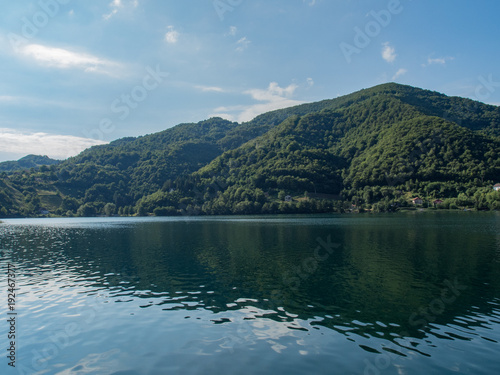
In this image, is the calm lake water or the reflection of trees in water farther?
the reflection of trees in water

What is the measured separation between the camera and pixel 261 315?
19.9 meters

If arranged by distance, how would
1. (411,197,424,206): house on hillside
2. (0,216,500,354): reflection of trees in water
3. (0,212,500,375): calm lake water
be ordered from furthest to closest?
(411,197,424,206): house on hillside → (0,216,500,354): reflection of trees in water → (0,212,500,375): calm lake water

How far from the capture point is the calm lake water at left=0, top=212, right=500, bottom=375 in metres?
14.1

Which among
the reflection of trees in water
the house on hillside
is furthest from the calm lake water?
the house on hillside

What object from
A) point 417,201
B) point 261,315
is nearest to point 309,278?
point 261,315

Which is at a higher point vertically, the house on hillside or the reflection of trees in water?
the house on hillside

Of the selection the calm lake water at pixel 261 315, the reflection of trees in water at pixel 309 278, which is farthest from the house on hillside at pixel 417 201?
the calm lake water at pixel 261 315

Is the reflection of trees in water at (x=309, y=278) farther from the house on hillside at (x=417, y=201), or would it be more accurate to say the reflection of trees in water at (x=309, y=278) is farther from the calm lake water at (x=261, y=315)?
the house on hillside at (x=417, y=201)

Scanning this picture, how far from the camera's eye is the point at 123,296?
25.3 metres

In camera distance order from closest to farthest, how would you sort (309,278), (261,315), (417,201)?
(261,315) < (309,278) < (417,201)

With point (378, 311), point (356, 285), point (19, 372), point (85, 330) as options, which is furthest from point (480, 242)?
point (19, 372)

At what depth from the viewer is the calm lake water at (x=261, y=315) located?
46.2 ft

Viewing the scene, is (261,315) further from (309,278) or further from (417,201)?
(417,201)

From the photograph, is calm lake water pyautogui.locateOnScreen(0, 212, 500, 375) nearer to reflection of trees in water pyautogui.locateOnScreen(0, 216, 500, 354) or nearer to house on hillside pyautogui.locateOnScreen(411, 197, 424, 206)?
reflection of trees in water pyautogui.locateOnScreen(0, 216, 500, 354)
